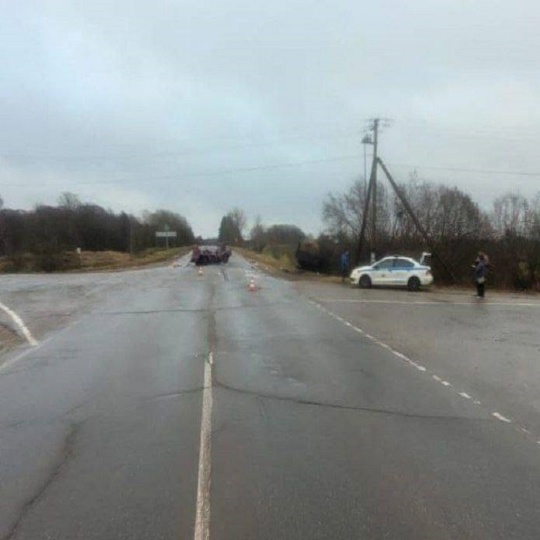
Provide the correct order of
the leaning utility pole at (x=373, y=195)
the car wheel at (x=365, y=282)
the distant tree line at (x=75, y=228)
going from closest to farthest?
the car wheel at (x=365, y=282)
the leaning utility pole at (x=373, y=195)
the distant tree line at (x=75, y=228)

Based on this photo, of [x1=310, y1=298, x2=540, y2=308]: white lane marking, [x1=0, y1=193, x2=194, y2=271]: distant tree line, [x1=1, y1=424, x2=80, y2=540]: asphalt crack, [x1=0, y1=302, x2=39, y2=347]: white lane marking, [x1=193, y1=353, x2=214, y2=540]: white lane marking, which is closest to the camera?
[x1=193, y1=353, x2=214, y2=540]: white lane marking

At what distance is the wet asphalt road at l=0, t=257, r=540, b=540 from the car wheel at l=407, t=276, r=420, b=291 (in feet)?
67.3

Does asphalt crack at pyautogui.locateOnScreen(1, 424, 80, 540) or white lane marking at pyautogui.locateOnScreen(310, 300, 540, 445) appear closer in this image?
asphalt crack at pyautogui.locateOnScreen(1, 424, 80, 540)

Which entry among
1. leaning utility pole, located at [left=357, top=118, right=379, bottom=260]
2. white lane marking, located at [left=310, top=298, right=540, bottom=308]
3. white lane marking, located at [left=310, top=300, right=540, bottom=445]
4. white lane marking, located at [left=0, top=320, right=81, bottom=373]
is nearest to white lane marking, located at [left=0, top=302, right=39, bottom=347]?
white lane marking, located at [left=0, top=320, right=81, bottom=373]

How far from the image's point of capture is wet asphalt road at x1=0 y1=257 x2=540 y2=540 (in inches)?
187

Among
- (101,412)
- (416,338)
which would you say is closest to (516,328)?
(416,338)

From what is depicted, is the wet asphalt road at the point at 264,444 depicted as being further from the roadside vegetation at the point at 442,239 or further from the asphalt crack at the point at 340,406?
the roadside vegetation at the point at 442,239

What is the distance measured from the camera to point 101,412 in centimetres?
807

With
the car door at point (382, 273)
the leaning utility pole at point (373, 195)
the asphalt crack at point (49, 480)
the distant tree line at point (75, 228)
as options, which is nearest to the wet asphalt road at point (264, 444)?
the asphalt crack at point (49, 480)

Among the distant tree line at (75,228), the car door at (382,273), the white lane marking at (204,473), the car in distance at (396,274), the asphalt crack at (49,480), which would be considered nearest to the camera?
the white lane marking at (204,473)

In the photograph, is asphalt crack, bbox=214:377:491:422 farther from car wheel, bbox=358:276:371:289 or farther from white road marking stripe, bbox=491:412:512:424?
car wheel, bbox=358:276:371:289

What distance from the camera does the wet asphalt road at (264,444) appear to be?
187 inches

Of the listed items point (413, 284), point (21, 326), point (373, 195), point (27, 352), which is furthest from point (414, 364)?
point (373, 195)

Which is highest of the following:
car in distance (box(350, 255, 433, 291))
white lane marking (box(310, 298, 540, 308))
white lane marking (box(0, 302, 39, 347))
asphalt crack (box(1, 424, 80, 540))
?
car in distance (box(350, 255, 433, 291))
